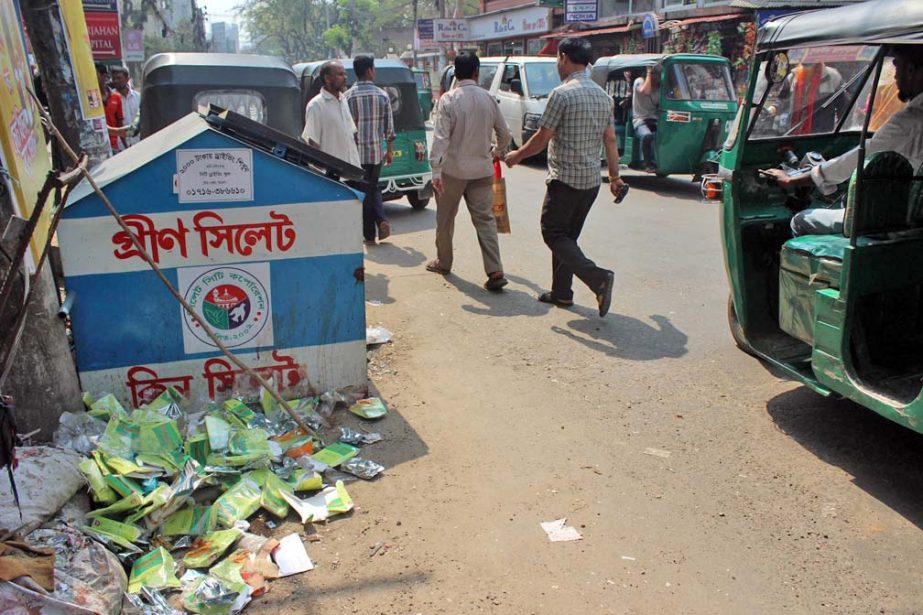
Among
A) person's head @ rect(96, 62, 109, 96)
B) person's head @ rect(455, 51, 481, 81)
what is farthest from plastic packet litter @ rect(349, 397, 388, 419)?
person's head @ rect(96, 62, 109, 96)

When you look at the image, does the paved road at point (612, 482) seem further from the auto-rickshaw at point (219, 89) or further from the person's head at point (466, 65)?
the auto-rickshaw at point (219, 89)

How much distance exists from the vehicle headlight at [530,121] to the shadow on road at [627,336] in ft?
27.0

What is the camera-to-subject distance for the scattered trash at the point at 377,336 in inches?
209

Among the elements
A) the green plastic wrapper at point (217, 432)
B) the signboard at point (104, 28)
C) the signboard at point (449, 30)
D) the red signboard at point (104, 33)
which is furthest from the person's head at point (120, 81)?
the signboard at point (449, 30)

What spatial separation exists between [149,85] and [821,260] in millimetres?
6312

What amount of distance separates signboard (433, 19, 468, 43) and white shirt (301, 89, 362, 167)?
2978 centimetres

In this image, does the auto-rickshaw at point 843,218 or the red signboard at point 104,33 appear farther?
the red signboard at point 104,33

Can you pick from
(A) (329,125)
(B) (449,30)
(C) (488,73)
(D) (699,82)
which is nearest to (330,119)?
(A) (329,125)

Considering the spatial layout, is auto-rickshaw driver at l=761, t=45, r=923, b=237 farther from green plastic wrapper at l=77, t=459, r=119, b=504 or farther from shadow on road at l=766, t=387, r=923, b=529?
green plastic wrapper at l=77, t=459, r=119, b=504

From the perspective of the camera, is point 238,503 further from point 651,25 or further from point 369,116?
point 651,25

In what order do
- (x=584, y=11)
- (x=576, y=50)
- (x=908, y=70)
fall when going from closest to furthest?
1. (x=908, y=70)
2. (x=576, y=50)
3. (x=584, y=11)

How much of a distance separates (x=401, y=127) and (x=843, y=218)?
6780 mm

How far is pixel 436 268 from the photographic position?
7.09 m

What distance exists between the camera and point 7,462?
7.31 ft
